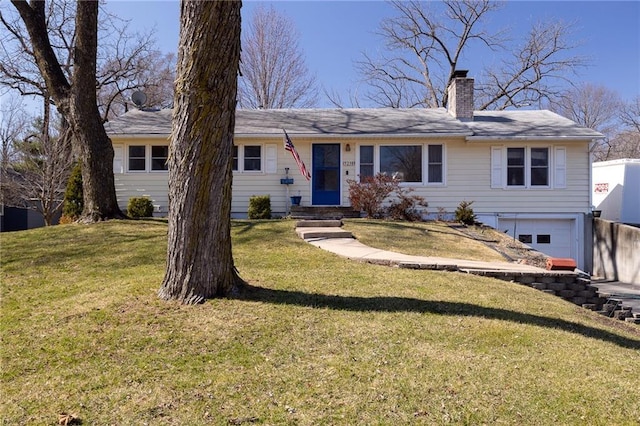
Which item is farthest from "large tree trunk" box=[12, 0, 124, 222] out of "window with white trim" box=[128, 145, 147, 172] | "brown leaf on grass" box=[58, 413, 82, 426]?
"brown leaf on grass" box=[58, 413, 82, 426]

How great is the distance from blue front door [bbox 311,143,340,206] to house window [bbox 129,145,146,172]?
5730mm

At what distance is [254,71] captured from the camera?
2770 centimetres

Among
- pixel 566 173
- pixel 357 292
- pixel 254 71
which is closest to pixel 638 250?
pixel 566 173

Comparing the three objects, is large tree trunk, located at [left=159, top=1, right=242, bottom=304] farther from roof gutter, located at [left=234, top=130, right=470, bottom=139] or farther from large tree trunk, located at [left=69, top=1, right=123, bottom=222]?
roof gutter, located at [left=234, top=130, right=470, bottom=139]

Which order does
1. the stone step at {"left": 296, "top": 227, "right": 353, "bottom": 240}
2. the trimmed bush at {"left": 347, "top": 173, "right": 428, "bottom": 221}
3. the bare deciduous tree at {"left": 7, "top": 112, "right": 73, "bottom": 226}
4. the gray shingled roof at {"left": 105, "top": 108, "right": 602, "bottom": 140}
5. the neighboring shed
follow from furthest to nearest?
1. the neighboring shed
2. the bare deciduous tree at {"left": 7, "top": 112, "right": 73, "bottom": 226}
3. the gray shingled roof at {"left": 105, "top": 108, "right": 602, "bottom": 140}
4. the trimmed bush at {"left": 347, "top": 173, "right": 428, "bottom": 221}
5. the stone step at {"left": 296, "top": 227, "right": 353, "bottom": 240}

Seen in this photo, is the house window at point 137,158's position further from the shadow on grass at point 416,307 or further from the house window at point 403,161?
the shadow on grass at point 416,307

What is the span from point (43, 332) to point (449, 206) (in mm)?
12430

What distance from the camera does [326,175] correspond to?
1448 centimetres

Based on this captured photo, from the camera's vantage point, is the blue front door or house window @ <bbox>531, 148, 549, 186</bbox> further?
the blue front door

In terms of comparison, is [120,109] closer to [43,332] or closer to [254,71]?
[254,71]

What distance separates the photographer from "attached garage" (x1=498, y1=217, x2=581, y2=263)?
14.2m

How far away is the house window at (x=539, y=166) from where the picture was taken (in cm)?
1420

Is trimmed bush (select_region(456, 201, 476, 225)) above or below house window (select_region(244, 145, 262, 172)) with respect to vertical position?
below

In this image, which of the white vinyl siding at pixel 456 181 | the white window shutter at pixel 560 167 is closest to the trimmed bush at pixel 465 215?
the white vinyl siding at pixel 456 181
